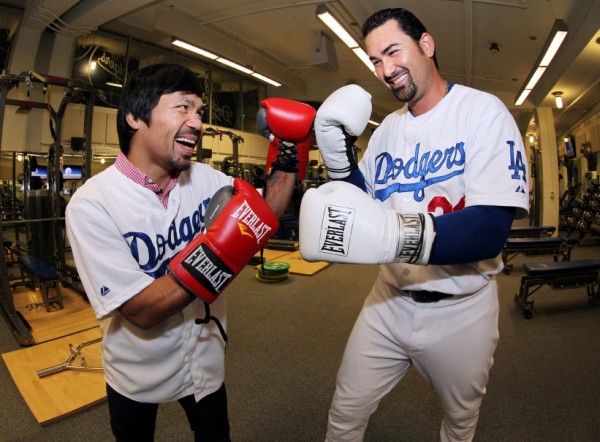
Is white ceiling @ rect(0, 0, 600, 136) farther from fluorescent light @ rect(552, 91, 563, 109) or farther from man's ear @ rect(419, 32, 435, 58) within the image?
man's ear @ rect(419, 32, 435, 58)

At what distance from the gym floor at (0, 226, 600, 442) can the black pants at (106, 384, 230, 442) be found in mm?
861

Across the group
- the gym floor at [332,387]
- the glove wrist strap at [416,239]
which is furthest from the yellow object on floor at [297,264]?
the glove wrist strap at [416,239]

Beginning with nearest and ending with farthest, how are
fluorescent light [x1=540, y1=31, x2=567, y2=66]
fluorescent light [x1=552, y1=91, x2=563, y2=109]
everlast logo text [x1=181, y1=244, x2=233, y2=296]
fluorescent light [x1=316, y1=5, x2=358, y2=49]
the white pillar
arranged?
everlast logo text [x1=181, y1=244, x2=233, y2=296] → fluorescent light [x1=540, y1=31, x2=567, y2=66] → fluorescent light [x1=316, y1=5, x2=358, y2=49] → fluorescent light [x1=552, y1=91, x2=563, y2=109] → the white pillar

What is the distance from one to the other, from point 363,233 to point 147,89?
32.9 inches

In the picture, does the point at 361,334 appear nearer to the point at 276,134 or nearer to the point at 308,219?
the point at 308,219

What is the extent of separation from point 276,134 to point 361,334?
817 millimetres

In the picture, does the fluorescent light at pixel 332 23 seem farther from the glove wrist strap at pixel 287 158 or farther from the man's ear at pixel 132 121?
the man's ear at pixel 132 121

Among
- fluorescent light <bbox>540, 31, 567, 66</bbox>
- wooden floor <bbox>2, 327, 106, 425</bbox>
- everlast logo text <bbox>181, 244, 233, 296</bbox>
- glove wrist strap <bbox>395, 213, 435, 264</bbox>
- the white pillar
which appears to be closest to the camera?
glove wrist strap <bbox>395, 213, 435, 264</bbox>

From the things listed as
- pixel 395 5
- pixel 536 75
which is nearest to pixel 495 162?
pixel 395 5

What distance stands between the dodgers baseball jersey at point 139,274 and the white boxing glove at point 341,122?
0.52m

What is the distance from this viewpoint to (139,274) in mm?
1093

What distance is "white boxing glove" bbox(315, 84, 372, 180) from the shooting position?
121 cm

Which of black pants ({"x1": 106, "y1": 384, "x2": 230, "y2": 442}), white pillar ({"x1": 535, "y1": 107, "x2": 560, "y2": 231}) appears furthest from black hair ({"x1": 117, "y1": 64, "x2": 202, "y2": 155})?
white pillar ({"x1": 535, "y1": 107, "x2": 560, "y2": 231})

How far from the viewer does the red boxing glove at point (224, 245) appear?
3.49ft
